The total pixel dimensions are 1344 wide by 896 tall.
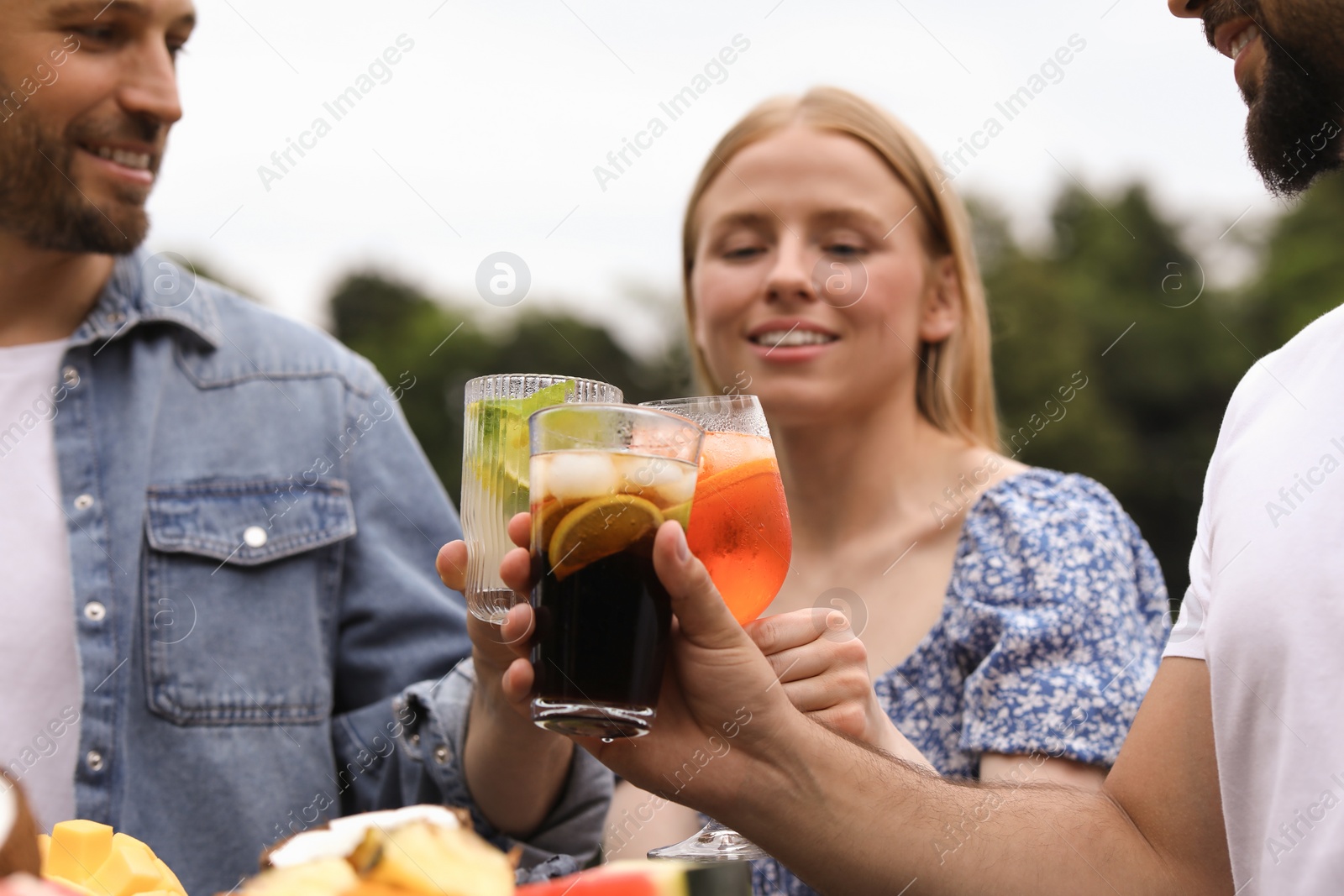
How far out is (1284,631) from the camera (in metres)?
2.13

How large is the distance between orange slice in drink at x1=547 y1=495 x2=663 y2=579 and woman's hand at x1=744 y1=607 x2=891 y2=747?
1.81 ft

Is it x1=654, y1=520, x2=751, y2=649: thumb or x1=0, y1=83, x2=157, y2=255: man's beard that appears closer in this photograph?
x1=654, y1=520, x2=751, y2=649: thumb

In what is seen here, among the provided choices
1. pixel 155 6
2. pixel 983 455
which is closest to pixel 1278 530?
pixel 983 455

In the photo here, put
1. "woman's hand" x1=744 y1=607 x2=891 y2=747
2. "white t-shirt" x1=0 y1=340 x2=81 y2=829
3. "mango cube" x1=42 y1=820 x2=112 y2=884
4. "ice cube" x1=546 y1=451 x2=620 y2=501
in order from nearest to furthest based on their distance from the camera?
1. "mango cube" x1=42 y1=820 x2=112 y2=884
2. "ice cube" x1=546 y1=451 x2=620 y2=501
3. "woman's hand" x1=744 y1=607 x2=891 y2=747
4. "white t-shirt" x1=0 y1=340 x2=81 y2=829

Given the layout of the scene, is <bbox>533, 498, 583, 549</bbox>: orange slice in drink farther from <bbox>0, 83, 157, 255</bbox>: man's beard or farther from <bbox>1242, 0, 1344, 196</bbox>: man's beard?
<bbox>0, 83, 157, 255</bbox>: man's beard

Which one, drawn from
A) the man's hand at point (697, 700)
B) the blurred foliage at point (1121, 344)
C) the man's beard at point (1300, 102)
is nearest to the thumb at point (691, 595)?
the man's hand at point (697, 700)

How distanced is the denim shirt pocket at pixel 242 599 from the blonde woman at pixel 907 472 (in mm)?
1073

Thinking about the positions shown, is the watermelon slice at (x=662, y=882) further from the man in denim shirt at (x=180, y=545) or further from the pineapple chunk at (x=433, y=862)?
the man in denim shirt at (x=180, y=545)

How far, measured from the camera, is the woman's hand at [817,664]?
2.35 metres

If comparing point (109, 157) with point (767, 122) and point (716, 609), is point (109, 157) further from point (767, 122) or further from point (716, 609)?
point (716, 609)

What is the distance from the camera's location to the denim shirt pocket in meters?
3.42

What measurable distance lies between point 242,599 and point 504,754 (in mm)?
1171

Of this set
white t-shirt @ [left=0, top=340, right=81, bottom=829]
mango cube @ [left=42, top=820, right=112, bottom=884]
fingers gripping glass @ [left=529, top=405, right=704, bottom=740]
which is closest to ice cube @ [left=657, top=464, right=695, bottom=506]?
fingers gripping glass @ [left=529, top=405, right=704, bottom=740]

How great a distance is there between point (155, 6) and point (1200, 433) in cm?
5642
